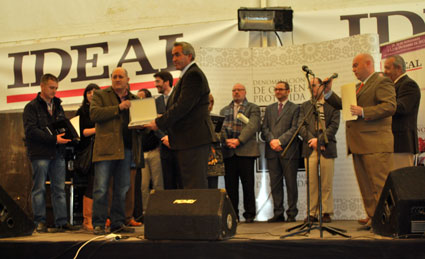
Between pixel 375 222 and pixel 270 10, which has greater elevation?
pixel 270 10

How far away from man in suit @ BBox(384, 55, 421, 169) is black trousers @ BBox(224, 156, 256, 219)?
169 centimetres

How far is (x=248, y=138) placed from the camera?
5.58m

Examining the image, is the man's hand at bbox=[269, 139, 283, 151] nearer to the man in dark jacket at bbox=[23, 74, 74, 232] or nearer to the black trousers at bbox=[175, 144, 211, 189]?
the black trousers at bbox=[175, 144, 211, 189]

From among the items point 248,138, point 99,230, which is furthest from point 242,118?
point 99,230

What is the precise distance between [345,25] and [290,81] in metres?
1.10

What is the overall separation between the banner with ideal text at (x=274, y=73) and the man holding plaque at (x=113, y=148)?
2095 mm

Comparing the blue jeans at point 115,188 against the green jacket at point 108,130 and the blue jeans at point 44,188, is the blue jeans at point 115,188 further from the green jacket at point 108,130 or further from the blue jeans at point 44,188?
the blue jeans at point 44,188

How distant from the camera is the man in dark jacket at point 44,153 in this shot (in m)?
4.57

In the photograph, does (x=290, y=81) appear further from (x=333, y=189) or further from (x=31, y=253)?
(x=31, y=253)

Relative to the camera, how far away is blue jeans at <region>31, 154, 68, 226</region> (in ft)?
15.0

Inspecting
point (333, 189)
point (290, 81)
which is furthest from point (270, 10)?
point (333, 189)

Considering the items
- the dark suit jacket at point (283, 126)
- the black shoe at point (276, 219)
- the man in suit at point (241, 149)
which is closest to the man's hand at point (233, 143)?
the man in suit at point (241, 149)

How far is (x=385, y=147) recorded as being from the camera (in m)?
4.15

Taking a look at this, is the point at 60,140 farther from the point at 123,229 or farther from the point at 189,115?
the point at 189,115
